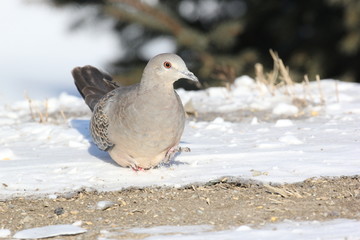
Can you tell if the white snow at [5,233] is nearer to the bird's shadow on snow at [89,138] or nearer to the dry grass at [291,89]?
the bird's shadow on snow at [89,138]

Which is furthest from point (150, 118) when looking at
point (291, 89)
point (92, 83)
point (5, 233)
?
point (291, 89)

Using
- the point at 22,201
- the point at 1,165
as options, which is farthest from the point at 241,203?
the point at 1,165

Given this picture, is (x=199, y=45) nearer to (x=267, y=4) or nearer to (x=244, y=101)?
(x=267, y=4)

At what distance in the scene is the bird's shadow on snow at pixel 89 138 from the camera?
5.66 metres

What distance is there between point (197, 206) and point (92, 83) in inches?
88.7

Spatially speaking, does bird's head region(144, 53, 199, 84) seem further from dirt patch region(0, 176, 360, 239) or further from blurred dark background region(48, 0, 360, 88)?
blurred dark background region(48, 0, 360, 88)

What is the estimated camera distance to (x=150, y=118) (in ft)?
16.0

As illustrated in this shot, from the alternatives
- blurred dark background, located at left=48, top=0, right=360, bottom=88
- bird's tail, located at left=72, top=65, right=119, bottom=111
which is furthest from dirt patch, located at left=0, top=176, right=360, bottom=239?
blurred dark background, located at left=48, top=0, right=360, bottom=88

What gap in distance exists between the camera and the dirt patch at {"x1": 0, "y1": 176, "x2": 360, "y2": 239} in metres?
4.05

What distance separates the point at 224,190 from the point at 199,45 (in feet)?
20.5

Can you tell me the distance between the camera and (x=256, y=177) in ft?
15.6

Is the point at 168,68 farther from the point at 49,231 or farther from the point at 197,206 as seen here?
the point at 49,231

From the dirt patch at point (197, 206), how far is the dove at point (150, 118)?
36 cm

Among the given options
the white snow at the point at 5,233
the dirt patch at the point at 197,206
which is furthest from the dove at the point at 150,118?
the white snow at the point at 5,233
